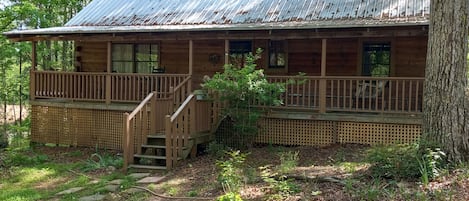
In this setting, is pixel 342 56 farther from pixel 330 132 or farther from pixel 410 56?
pixel 330 132

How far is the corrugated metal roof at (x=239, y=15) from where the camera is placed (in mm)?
11539

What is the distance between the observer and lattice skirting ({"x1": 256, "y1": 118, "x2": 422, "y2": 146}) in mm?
10391

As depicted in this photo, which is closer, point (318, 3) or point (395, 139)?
point (395, 139)

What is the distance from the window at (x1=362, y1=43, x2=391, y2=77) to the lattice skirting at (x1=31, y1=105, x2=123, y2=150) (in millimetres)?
7124

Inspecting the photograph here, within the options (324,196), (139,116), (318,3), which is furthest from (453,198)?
(318,3)

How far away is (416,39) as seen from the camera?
12.5 m

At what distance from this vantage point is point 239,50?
14.4m

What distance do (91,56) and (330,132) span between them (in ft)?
30.3

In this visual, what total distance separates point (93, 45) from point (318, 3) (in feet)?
26.1

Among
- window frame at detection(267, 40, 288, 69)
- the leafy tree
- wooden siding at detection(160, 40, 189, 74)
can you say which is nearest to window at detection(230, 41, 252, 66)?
window frame at detection(267, 40, 288, 69)

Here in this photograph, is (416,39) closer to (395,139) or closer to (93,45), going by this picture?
(395,139)

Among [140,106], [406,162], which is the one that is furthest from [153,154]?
[406,162]

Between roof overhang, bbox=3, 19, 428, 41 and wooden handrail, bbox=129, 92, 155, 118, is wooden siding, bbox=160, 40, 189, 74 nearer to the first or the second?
roof overhang, bbox=3, 19, 428, 41

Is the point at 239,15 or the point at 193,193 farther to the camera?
the point at 239,15
